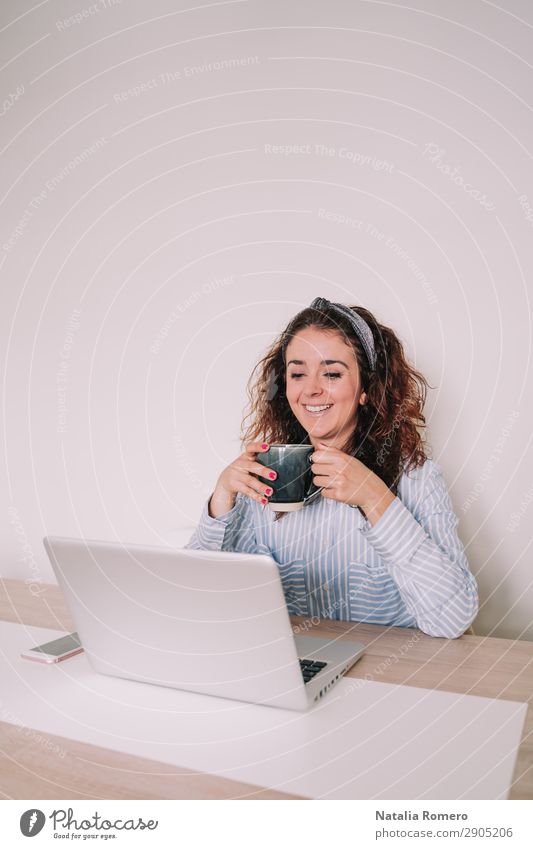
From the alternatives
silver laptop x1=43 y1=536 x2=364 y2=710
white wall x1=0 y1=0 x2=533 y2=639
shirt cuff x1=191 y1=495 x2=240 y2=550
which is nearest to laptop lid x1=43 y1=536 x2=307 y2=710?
silver laptop x1=43 y1=536 x2=364 y2=710

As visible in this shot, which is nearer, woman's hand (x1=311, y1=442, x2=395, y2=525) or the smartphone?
the smartphone

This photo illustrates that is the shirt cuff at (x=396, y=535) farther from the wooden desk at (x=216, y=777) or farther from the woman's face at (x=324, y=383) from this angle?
the woman's face at (x=324, y=383)

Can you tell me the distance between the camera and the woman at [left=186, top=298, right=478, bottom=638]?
1.24 metres

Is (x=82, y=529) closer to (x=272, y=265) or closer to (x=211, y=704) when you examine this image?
(x=272, y=265)

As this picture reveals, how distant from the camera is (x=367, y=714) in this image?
0.89 metres

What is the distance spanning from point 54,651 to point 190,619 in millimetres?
369

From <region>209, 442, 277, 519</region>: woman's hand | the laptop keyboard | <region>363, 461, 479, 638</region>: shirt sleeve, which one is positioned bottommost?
the laptop keyboard

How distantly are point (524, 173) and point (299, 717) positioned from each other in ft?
4.10

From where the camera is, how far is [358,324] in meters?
1.54

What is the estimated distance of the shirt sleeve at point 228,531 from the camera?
1.48 metres

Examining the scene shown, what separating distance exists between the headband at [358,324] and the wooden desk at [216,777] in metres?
0.61

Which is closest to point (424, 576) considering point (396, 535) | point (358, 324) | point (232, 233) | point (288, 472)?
point (396, 535)
